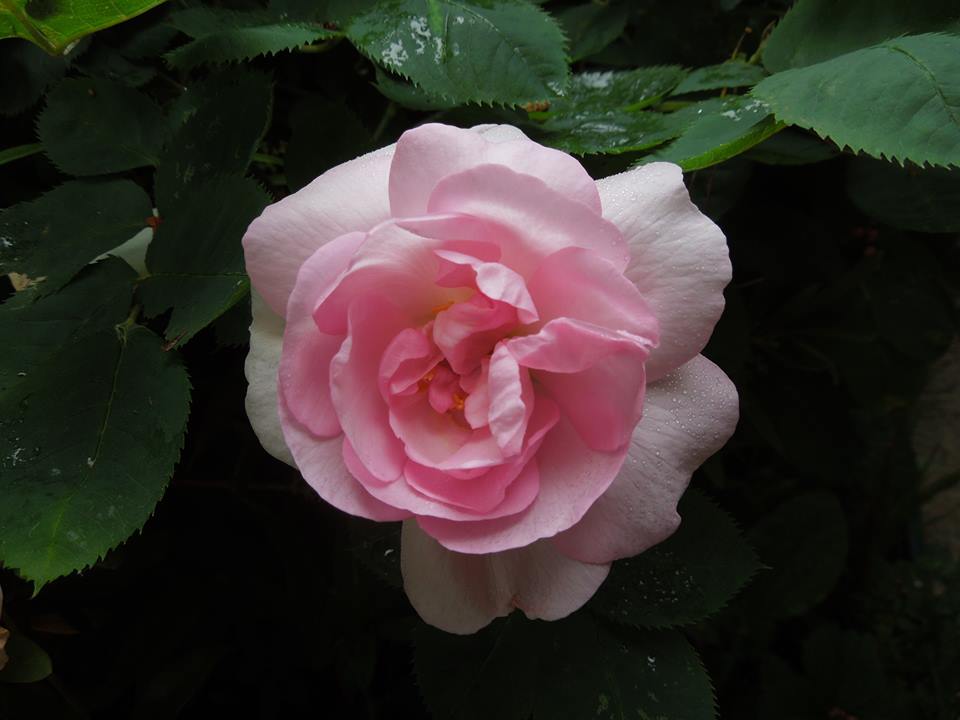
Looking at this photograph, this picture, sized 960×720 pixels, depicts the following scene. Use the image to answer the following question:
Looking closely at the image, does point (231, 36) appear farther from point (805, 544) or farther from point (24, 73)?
point (805, 544)

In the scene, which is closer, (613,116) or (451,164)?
(451,164)

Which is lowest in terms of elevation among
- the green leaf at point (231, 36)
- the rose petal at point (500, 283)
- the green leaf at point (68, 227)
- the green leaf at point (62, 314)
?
the green leaf at point (62, 314)

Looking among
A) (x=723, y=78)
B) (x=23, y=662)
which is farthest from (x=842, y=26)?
(x=23, y=662)

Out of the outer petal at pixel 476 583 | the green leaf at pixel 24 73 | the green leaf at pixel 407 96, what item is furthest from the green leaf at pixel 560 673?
the green leaf at pixel 24 73

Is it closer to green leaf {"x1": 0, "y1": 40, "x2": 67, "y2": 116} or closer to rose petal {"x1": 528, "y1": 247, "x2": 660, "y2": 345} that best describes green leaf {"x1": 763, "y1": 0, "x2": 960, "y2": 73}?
rose petal {"x1": 528, "y1": 247, "x2": 660, "y2": 345}

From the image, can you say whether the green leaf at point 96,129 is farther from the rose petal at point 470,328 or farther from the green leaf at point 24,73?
the rose petal at point 470,328
